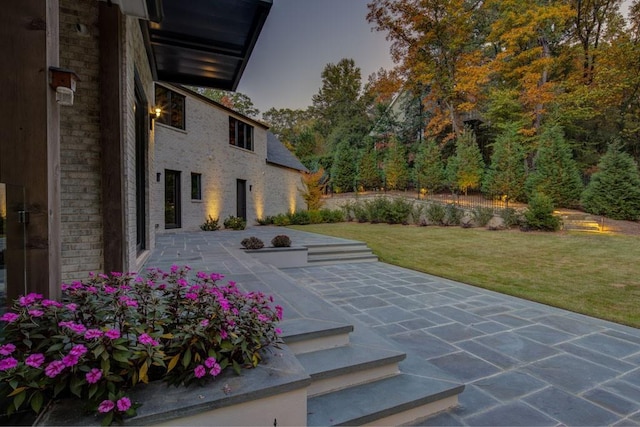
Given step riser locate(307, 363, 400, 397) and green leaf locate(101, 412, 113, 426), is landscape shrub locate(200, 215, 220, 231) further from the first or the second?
green leaf locate(101, 412, 113, 426)

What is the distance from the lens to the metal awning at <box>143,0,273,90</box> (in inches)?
163

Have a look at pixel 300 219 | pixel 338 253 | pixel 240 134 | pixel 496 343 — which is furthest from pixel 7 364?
pixel 300 219

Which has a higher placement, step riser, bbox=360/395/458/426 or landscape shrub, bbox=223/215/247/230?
landscape shrub, bbox=223/215/247/230

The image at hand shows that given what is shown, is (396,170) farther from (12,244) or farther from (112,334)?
(112,334)

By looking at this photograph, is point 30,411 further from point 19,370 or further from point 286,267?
point 286,267

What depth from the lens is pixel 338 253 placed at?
8.17 meters

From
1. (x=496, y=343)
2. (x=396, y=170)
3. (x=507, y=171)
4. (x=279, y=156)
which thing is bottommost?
(x=496, y=343)

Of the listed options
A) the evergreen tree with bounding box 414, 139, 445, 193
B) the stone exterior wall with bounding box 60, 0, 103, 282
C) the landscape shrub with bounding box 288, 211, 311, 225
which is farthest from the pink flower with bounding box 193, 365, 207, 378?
the evergreen tree with bounding box 414, 139, 445, 193

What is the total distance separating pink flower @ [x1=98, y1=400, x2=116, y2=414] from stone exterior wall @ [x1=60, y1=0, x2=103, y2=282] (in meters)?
2.59

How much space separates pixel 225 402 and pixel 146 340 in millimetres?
478

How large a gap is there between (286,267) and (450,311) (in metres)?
3.78

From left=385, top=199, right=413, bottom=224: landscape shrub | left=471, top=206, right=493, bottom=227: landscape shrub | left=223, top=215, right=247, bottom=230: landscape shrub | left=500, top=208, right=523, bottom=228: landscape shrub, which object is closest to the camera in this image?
left=500, top=208, right=523, bottom=228: landscape shrub

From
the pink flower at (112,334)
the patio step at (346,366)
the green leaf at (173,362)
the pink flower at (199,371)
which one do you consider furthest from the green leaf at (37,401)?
the patio step at (346,366)

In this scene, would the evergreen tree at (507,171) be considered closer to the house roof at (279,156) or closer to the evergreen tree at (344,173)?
the evergreen tree at (344,173)
